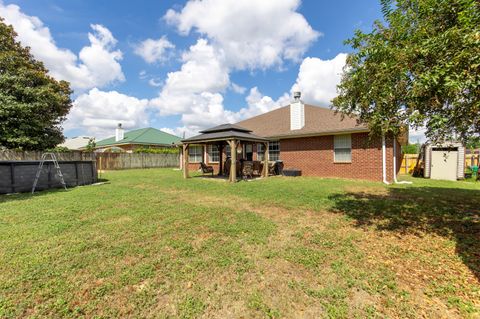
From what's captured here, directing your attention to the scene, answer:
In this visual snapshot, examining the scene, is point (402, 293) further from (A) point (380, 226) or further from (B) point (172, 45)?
(B) point (172, 45)

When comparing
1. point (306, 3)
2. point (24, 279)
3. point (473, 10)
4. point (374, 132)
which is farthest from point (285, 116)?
point (24, 279)

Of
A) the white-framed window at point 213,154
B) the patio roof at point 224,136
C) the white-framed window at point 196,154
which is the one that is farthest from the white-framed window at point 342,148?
the white-framed window at point 196,154

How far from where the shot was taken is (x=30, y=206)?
6.44 m

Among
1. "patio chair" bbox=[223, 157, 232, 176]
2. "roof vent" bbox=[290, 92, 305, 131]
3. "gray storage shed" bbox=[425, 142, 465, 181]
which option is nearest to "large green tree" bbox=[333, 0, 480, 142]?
"roof vent" bbox=[290, 92, 305, 131]

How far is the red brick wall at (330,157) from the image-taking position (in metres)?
11.5

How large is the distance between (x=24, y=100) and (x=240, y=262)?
15808 millimetres

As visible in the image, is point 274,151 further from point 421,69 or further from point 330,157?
point 421,69

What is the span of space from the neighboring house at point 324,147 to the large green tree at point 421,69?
6363 mm

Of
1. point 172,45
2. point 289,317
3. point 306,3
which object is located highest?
point 306,3

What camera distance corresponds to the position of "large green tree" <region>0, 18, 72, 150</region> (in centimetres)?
1134

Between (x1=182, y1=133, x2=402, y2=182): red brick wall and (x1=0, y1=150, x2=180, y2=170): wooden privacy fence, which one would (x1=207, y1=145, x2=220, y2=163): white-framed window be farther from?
(x1=0, y1=150, x2=180, y2=170): wooden privacy fence

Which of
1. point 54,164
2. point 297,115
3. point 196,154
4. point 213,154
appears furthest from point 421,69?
point 196,154

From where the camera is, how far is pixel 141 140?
1149 inches

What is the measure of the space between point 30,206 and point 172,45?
1082cm
